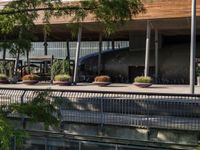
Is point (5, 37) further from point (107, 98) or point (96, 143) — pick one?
point (107, 98)

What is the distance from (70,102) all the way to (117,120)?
213 cm

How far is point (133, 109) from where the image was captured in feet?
53.9

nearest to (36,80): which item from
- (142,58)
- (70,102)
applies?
(142,58)

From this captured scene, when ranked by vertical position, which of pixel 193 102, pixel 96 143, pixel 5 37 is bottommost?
pixel 96 143

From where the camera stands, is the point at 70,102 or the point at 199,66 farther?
the point at 199,66

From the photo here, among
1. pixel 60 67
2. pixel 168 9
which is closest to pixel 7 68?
pixel 60 67

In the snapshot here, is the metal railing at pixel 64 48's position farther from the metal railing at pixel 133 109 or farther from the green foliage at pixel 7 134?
the green foliage at pixel 7 134

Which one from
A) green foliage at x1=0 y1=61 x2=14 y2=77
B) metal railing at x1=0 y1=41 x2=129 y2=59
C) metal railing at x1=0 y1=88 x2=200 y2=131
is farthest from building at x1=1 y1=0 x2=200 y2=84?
metal railing at x1=0 y1=88 x2=200 y2=131

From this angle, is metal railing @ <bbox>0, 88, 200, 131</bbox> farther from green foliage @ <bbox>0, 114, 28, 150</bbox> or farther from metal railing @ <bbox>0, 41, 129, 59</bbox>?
metal railing @ <bbox>0, 41, 129, 59</bbox>

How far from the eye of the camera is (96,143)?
47.6 feet

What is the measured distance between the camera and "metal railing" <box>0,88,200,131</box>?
15.3 meters

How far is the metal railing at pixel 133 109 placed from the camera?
1534cm

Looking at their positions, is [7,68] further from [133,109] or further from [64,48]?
[64,48]

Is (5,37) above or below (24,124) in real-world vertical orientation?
above
